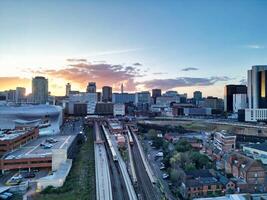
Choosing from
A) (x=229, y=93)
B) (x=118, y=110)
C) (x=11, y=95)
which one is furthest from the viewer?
(x=11, y=95)

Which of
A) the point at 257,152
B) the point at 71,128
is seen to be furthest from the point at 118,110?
the point at 257,152

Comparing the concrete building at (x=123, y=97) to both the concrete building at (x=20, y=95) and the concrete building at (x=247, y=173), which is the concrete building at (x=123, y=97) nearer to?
the concrete building at (x=20, y=95)

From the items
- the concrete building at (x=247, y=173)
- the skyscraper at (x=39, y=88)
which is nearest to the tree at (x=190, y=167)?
the concrete building at (x=247, y=173)

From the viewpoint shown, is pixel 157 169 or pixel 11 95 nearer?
pixel 157 169

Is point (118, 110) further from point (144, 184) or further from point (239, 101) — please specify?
point (144, 184)

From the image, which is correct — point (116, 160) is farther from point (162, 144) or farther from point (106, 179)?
point (162, 144)

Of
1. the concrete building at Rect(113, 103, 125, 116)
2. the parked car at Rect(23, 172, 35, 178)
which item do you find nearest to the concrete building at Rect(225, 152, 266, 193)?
the parked car at Rect(23, 172, 35, 178)
